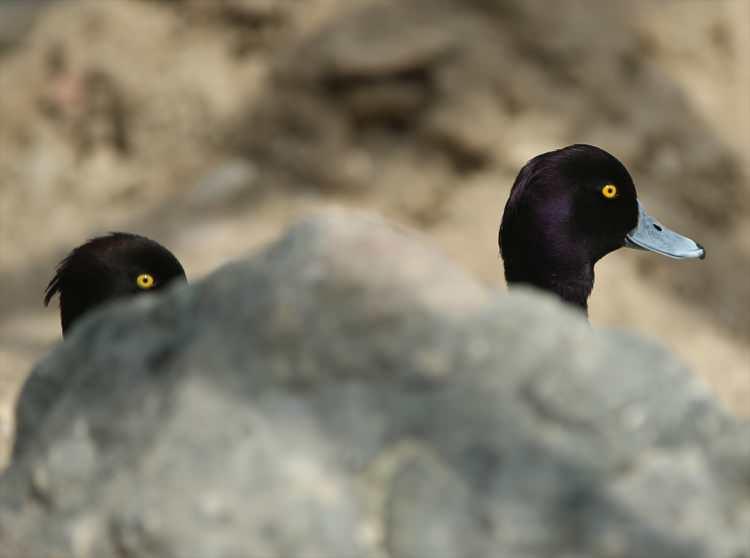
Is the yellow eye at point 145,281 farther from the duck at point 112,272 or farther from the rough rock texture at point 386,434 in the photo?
the rough rock texture at point 386,434

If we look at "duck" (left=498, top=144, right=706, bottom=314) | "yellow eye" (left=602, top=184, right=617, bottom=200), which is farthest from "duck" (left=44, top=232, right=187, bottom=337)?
"yellow eye" (left=602, top=184, right=617, bottom=200)

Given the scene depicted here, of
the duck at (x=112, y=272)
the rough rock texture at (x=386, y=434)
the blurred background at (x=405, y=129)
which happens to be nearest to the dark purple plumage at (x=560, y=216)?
the duck at (x=112, y=272)

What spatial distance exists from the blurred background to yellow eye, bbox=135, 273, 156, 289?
3211 millimetres

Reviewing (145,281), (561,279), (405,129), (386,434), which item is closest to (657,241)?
(561,279)

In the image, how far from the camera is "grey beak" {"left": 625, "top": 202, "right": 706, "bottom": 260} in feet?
14.9

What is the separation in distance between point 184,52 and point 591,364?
6.25 metres

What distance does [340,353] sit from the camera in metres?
2.36

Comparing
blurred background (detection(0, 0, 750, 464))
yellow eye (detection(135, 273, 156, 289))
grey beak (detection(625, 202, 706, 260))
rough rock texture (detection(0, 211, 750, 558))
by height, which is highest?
rough rock texture (detection(0, 211, 750, 558))

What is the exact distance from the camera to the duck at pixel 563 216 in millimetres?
4266

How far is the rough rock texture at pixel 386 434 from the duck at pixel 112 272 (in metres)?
1.57

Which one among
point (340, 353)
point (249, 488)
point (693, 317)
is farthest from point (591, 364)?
point (693, 317)

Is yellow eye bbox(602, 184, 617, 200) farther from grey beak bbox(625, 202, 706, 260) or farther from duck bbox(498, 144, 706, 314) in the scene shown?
grey beak bbox(625, 202, 706, 260)

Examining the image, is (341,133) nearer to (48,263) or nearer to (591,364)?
(48,263)

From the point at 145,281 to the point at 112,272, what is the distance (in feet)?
0.29
